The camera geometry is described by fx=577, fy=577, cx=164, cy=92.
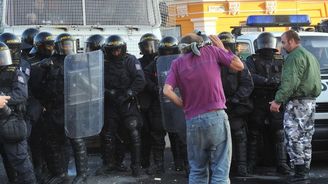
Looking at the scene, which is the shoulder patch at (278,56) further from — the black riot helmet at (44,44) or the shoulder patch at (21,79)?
the shoulder patch at (21,79)

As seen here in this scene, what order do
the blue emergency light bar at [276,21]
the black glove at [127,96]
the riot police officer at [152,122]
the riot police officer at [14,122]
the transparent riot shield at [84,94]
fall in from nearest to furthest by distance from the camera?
the riot police officer at [14,122], the transparent riot shield at [84,94], the black glove at [127,96], the riot police officer at [152,122], the blue emergency light bar at [276,21]

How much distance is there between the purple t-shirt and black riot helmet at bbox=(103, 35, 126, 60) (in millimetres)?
2130

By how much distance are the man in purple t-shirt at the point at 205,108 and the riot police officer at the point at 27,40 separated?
303 cm

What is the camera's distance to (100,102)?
6910 mm

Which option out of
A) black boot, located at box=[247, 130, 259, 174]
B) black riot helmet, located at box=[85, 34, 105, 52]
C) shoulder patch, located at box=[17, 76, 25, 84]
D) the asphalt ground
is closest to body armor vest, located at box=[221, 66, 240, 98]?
black boot, located at box=[247, 130, 259, 174]

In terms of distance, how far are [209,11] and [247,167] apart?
2103cm

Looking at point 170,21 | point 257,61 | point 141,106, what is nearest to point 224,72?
point 257,61

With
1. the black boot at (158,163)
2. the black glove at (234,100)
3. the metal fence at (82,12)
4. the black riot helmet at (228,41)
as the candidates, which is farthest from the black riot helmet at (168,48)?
the metal fence at (82,12)

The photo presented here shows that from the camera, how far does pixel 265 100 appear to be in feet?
24.6

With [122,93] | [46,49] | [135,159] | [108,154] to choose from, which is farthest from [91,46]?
[135,159]

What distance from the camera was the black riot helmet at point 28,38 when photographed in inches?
310

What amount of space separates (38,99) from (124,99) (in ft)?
3.50

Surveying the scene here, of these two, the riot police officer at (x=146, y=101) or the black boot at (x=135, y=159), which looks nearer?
the black boot at (x=135, y=159)

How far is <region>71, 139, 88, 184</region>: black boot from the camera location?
6.78 m
